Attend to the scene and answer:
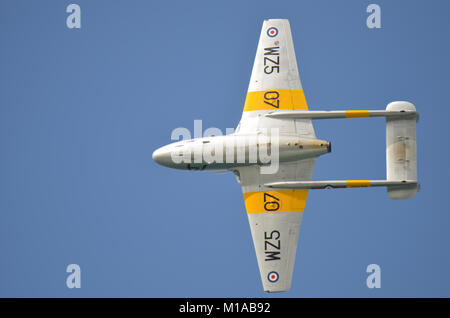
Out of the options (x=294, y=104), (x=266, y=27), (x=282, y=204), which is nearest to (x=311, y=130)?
(x=294, y=104)

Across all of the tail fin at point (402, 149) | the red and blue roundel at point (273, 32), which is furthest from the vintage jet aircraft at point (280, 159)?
the red and blue roundel at point (273, 32)

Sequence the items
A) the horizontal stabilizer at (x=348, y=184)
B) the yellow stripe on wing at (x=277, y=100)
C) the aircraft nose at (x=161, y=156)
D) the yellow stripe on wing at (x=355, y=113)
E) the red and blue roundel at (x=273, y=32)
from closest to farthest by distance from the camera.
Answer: the horizontal stabilizer at (x=348, y=184)
the yellow stripe on wing at (x=355, y=113)
the aircraft nose at (x=161, y=156)
the yellow stripe on wing at (x=277, y=100)
the red and blue roundel at (x=273, y=32)

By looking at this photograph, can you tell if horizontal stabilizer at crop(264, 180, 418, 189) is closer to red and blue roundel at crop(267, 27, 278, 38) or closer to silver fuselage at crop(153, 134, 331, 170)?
silver fuselage at crop(153, 134, 331, 170)

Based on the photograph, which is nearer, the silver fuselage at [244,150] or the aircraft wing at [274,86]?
the silver fuselage at [244,150]

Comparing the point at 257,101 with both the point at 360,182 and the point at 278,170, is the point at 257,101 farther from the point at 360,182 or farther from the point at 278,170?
the point at 360,182

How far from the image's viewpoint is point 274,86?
1961cm

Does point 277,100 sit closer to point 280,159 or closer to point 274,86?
→ point 274,86

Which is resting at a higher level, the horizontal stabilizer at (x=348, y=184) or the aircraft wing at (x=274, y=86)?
the aircraft wing at (x=274, y=86)

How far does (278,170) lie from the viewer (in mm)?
18906

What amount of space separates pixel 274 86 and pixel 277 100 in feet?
1.45

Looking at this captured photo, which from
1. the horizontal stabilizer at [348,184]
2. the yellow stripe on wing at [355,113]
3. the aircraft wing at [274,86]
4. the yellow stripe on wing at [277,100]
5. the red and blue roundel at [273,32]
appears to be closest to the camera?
the horizontal stabilizer at [348,184]

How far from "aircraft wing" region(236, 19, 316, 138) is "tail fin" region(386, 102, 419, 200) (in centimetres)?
224

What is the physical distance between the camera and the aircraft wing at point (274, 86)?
63.1 ft

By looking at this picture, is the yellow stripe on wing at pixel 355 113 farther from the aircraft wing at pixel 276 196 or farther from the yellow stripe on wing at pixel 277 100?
the yellow stripe on wing at pixel 277 100
